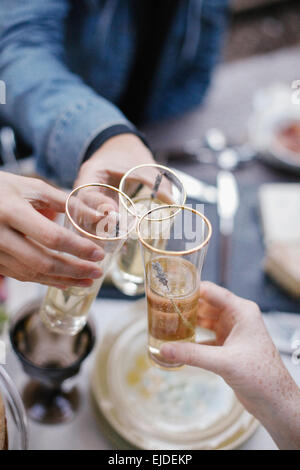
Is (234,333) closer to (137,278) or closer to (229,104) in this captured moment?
(137,278)

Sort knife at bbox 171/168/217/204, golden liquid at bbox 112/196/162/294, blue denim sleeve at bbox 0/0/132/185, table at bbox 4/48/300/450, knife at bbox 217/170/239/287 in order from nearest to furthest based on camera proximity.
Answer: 1. golden liquid at bbox 112/196/162/294
2. table at bbox 4/48/300/450
3. blue denim sleeve at bbox 0/0/132/185
4. knife at bbox 217/170/239/287
5. knife at bbox 171/168/217/204

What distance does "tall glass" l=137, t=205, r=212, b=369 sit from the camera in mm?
535

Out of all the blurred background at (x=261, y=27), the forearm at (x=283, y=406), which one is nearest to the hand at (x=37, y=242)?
the forearm at (x=283, y=406)

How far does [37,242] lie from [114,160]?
8.3 inches

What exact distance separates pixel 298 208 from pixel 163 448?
68cm

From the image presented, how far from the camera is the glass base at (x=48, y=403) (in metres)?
0.79

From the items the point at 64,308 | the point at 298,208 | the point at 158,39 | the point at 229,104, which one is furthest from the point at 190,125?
the point at 64,308

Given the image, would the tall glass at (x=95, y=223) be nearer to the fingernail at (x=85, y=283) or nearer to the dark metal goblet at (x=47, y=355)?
the fingernail at (x=85, y=283)

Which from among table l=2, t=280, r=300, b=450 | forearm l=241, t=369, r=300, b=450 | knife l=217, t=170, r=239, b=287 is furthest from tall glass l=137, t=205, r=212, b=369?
knife l=217, t=170, r=239, b=287

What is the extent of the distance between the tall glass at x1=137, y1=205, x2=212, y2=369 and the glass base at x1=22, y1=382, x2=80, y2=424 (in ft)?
1.01

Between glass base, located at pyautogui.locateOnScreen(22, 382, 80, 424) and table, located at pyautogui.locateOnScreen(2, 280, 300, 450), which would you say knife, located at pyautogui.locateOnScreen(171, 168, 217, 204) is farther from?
glass base, located at pyautogui.locateOnScreen(22, 382, 80, 424)

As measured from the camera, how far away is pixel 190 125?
140 cm
